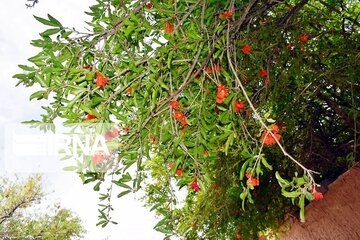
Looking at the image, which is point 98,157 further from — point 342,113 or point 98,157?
point 342,113

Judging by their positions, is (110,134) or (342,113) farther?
(342,113)

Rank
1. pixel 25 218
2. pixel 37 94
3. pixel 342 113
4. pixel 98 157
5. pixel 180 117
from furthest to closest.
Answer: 1. pixel 25 218
2. pixel 342 113
3. pixel 180 117
4. pixel 98 157
5. pixel 37 94

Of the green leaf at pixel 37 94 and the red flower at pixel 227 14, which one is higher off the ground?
the green leaf at pixel 37 94

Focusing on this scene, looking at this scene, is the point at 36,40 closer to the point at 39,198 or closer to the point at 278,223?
the point at 278,223

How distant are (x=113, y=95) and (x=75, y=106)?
215 mm

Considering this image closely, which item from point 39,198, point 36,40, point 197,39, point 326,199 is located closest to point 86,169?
point 36,40

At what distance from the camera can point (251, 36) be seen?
319cm

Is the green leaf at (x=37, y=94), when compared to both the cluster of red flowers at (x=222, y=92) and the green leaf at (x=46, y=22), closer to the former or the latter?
the green leaf at (x=46, y=22)

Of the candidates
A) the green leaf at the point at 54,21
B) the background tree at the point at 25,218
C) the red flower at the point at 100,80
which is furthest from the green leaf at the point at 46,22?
the background tree at the point at 25,218

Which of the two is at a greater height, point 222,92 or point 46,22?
point 46,22

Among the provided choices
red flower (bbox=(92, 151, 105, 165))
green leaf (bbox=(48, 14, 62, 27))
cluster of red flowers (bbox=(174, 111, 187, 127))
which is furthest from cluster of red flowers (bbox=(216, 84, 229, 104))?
green leaf (bbox=(48, 14, 62, 27))

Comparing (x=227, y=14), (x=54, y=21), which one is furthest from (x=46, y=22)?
(x=227, y=14)

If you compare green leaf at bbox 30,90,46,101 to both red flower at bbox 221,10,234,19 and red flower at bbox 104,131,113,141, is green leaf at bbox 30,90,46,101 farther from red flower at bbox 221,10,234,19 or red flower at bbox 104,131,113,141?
red flower at bbox 221,10,234,19

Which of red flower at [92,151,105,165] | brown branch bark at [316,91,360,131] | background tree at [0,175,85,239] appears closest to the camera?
red flower at [92,151,105,165]
